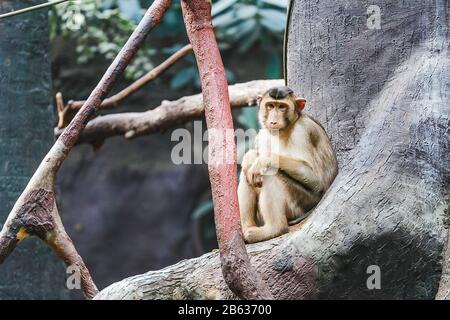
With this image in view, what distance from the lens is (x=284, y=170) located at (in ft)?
12.5

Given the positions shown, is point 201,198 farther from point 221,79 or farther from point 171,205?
point 221,79

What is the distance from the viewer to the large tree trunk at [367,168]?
3.28 m

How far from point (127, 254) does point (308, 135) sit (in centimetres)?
617

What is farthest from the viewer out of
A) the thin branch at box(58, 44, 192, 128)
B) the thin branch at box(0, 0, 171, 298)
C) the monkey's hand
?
the thin branch at box(58, 44, 192, 128)

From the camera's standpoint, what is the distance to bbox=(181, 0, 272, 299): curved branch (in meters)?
3.02

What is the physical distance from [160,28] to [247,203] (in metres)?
5.22

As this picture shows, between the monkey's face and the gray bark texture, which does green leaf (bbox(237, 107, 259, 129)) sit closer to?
the gray bark texture

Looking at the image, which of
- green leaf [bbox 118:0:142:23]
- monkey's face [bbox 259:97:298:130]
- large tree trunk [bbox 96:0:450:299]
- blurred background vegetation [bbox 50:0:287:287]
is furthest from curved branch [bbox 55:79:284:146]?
blurred background vegetation [bbox 50:0:287:287]

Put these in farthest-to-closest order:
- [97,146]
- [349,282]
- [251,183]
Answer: [97,146] < [251,183] < [349,282]

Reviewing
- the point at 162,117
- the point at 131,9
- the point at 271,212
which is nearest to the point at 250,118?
the point at 131,9

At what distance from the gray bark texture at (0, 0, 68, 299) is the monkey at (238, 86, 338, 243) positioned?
2.26 metres

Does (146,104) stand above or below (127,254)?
above

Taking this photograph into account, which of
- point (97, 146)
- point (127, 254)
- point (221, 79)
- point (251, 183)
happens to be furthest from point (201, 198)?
point (221, 79)

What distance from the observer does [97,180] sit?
9.76 meters
